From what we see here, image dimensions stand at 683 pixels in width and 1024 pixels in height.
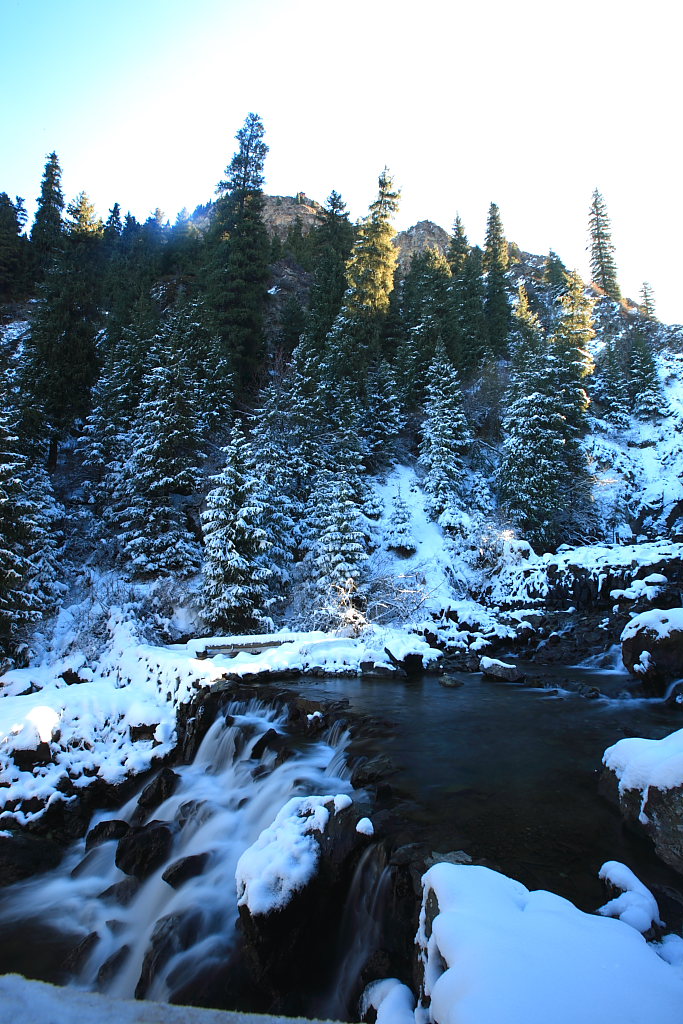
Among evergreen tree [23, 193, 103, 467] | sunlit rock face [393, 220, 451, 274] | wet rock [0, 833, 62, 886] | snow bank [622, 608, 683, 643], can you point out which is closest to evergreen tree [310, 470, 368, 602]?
snow bank [622, 608, 683, 643]

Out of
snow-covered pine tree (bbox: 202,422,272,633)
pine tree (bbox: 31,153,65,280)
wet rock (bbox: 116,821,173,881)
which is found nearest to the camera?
wet rock (bbox: 116,821,173,881)

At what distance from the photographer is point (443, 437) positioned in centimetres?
2614

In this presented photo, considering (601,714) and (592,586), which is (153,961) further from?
(592,586)

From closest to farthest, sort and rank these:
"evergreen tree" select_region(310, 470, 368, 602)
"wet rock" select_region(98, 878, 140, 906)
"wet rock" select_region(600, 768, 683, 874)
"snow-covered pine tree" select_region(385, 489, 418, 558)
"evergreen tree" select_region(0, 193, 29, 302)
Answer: "wet rock" select_region(600, 768, 683, 874) → "wet rock" select_region(98, 878, 140, 906) → "evergreen tree" select_region(310, 470, 368, 602) → "snow-covered pine tree" select_region(385, 489, 418, 558) → "evergreen tree" select_region(0, 193, 29, 302)

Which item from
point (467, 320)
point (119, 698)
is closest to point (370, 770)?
point (119, 698)

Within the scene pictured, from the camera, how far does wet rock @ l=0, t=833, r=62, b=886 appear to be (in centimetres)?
643

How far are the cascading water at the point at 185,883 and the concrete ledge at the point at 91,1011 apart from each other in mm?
3427

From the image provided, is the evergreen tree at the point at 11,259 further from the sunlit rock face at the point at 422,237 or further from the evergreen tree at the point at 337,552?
the sunlit rock face at the point at 422,237

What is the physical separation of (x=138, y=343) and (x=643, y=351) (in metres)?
37.4

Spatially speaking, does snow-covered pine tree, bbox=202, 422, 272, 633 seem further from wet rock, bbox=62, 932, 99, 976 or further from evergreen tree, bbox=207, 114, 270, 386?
wet rock, bbox=62, 932, 99, 976

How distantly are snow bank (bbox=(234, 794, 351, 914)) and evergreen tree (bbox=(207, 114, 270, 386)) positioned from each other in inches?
960

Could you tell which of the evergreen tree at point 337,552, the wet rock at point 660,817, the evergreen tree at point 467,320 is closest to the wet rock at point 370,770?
the wet rock at point 660,817

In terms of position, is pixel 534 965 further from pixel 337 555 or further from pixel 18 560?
pixel 18 560

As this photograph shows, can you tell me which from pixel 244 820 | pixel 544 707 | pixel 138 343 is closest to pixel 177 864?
pixel 244 820
